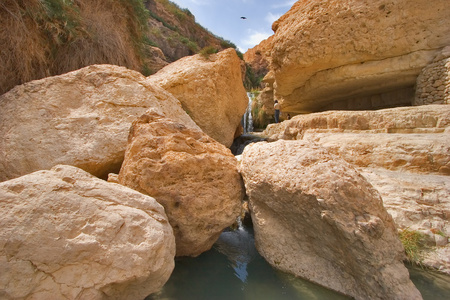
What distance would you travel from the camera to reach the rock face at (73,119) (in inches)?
101

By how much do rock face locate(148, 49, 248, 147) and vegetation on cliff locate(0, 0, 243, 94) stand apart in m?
1.08

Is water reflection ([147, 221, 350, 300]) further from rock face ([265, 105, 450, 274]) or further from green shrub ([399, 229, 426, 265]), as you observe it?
rock face ([265, 105, 450, 274])

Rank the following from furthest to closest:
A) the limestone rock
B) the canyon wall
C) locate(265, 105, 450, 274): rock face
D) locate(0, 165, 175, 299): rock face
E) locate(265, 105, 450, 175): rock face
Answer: the canyon wall
locate(265, 105, 450, 175): rock face
locate(265, 105, 450, 274): rock face
the limestone rock
locate(0, 165, 175, 299): rock face

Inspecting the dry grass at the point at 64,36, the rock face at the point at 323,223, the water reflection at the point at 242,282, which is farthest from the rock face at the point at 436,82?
the dry grass at the point at 64,36

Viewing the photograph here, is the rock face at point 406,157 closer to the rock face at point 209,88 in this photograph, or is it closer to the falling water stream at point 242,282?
the falling water stream at point 242,282

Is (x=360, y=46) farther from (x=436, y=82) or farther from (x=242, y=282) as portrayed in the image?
(x=242, y=282)

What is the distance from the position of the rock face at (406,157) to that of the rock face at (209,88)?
5.84 feet

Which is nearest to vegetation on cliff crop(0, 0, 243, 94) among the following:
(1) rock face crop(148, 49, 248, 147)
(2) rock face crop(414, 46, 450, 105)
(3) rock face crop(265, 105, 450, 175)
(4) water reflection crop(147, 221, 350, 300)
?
(1) rock face crop(148, 49, 248, 147)

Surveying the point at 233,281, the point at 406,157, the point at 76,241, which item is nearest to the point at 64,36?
the point at 76,241

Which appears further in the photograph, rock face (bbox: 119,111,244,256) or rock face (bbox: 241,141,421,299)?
rock face (bbox: 119,111,244,256)

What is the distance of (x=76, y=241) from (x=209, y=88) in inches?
159

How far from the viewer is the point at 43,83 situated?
10.1ft

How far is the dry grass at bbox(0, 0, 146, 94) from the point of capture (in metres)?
3.30

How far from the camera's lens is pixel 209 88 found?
4.98m
